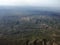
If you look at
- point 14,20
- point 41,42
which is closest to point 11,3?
point 14,20

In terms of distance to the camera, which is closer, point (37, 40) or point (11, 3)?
point (37, 40)

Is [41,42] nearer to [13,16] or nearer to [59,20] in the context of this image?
[59,20]

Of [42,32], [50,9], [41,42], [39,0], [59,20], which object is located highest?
[39,0]

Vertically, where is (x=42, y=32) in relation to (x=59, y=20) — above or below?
below

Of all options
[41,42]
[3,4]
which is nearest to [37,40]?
[41,42]

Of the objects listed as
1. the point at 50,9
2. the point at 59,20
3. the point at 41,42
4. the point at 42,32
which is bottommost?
the point at 41,42

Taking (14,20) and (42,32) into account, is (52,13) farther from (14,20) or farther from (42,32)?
(14,20)
